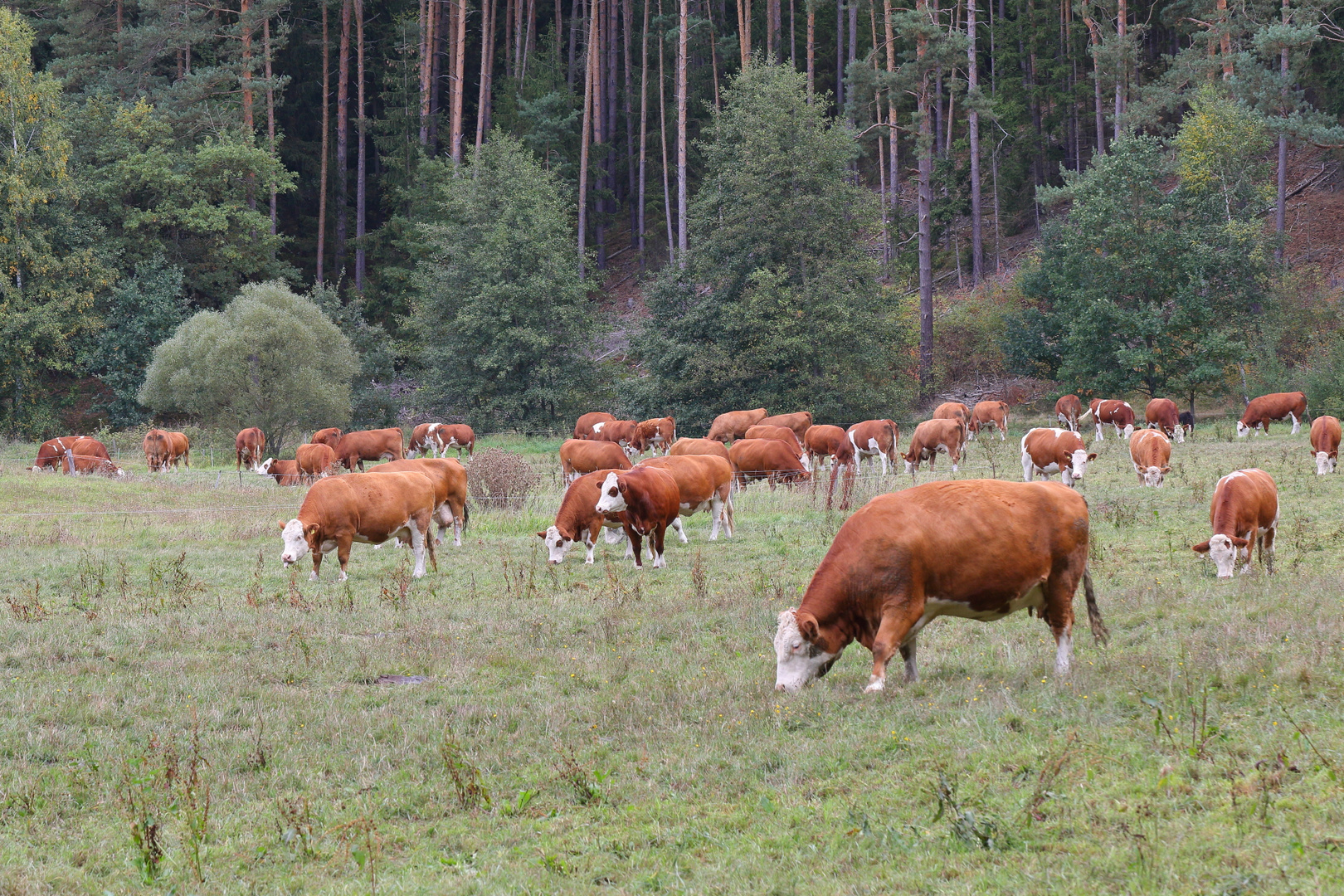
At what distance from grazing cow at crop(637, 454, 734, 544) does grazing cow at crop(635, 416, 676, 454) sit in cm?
1601

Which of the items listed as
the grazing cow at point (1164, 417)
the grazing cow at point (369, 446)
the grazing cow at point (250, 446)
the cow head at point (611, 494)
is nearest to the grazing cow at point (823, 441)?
the grazing cow at point (1164, 417)

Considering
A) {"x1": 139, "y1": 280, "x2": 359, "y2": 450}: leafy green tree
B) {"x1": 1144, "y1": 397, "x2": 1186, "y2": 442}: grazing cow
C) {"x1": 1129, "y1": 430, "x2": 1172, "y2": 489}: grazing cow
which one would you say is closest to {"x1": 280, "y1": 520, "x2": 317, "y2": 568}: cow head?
{"x1": 1129, "y1": 430, "x2": 1172, "y2": 489}: grazing cow

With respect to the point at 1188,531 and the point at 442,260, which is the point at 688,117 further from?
the point at 1188,531

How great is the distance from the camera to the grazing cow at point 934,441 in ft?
86.0

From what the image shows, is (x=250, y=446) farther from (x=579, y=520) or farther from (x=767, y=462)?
(x=579, y=520)

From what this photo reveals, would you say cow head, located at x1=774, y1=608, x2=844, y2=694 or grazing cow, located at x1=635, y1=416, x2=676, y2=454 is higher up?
cow head, located at x1=774, y1=608, x2=844, y2=694

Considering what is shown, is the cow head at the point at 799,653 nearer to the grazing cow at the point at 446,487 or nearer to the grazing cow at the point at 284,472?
the grazing cow at the point at 446,487

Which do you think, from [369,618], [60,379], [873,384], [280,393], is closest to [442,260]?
[280,393]

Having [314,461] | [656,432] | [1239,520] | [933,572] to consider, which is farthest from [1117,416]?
[933,572]

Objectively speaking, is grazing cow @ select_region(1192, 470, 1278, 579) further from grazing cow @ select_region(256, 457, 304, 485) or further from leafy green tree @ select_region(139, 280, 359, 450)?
leafy green tree @ select_region(139, 280, 359, 450)

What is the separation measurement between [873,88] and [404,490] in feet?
119

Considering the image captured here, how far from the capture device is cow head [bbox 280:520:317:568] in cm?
1463

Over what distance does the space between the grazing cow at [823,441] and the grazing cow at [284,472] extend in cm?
1369

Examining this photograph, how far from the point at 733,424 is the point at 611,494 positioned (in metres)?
18.6
